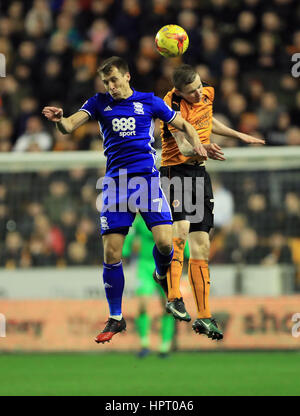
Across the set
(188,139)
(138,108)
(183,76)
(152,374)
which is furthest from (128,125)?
(152,374)

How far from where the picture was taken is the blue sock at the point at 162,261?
7898mm

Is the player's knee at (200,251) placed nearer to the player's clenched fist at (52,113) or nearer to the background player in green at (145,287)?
the player's clenched fist at (52,113)

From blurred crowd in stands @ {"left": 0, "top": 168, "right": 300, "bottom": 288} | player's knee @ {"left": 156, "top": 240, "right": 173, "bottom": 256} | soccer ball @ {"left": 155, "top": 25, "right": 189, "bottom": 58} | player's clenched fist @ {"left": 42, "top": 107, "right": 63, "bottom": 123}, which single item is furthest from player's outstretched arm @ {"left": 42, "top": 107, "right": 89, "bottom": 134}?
blurred crowd in stands @ {"left": 0, "top": 168, "right": 300, "bottom": 288}

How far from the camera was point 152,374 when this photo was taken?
36.4 feet

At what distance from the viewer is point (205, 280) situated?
810 cm

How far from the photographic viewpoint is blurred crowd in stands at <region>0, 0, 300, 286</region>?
13938 mm

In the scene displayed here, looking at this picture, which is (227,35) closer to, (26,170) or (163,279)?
(26,170)

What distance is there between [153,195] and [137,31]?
9239 mm

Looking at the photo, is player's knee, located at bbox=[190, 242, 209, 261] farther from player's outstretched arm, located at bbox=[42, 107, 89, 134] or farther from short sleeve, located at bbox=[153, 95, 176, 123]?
player's outstretched arm, located at bbox=[42, 107, 89, 134]

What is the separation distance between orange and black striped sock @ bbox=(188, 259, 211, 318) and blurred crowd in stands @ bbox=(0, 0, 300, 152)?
5.97 m

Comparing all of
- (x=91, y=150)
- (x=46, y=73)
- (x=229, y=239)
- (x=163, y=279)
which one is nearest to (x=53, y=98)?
(x=46, y=73)

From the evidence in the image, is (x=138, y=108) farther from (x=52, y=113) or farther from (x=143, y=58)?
(x=143, y=58)

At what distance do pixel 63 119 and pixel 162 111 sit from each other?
0.83 metres

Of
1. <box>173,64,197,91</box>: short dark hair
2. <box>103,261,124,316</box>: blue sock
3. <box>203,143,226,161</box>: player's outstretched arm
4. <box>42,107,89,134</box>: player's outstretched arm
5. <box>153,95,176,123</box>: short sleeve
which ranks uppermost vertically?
<box>173,64,197,91</box>: short dark hair
